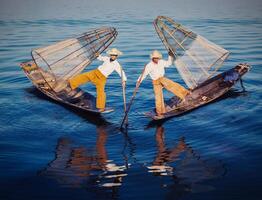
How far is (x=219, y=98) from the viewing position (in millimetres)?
11867

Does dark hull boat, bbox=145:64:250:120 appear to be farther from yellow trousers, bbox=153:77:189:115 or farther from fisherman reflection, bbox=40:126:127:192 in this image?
fisherman reflection, bbox=40:126:127:192

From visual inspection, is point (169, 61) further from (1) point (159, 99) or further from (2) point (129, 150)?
(2) point (129, 150)

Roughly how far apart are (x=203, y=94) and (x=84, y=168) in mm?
5873

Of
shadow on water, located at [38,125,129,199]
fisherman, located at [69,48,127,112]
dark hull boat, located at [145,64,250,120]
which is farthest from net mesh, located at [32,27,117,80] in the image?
shadow on water, located at [38,125,129,199]

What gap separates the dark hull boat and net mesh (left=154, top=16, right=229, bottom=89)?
1.93 ft

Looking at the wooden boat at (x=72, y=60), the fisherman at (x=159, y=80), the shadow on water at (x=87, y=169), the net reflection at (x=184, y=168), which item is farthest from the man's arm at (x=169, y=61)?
the shadow on water at (x=87, y=169)

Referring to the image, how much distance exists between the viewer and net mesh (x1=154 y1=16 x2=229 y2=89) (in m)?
10.9

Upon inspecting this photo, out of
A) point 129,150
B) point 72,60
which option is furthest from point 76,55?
point 129,150

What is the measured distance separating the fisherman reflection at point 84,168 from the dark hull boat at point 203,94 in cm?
242

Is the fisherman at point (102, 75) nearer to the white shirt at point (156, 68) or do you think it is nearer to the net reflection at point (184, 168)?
the white shirt at point (156, 68)

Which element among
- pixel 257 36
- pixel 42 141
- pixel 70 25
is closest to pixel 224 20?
pixel 257 36

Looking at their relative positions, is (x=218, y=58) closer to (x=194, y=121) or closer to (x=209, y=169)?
(x=194, y=121)

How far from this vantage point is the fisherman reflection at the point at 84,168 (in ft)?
22.6

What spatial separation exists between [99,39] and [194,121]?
16.3 feet
